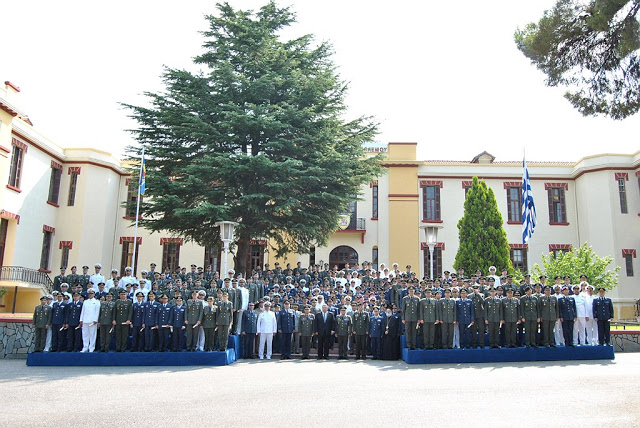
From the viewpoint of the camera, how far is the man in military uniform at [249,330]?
1400 cm

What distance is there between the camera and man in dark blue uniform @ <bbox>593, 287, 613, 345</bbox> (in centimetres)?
1341

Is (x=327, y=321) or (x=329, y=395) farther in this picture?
(x=327, y=321)

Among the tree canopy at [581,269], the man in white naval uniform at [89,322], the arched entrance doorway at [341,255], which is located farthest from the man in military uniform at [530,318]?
the arched entrance doorway at [341,255]

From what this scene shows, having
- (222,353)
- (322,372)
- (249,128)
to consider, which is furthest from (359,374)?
(249,128)

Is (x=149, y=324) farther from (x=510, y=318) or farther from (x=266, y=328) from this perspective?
(x=510, y=318)

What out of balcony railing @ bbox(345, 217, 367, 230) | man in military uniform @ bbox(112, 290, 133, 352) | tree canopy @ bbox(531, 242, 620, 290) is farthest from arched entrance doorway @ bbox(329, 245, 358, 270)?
man in military uniform @ bbox(112, 290, 133, 352)

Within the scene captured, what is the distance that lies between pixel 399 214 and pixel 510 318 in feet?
52.1

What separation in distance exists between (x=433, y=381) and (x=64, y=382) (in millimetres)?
6912

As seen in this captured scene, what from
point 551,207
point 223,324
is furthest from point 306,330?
point 551,207

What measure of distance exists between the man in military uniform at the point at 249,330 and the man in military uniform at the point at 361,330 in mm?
2608

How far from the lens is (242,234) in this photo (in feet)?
64.7

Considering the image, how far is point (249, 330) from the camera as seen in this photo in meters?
14.0

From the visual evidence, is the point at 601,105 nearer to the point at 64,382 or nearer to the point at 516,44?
the point at 516,44

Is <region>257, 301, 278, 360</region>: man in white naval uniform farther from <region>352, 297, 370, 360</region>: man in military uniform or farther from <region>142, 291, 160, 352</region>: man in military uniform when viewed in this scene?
<region>142, 291, 160, 352</region>: man in military uniform
